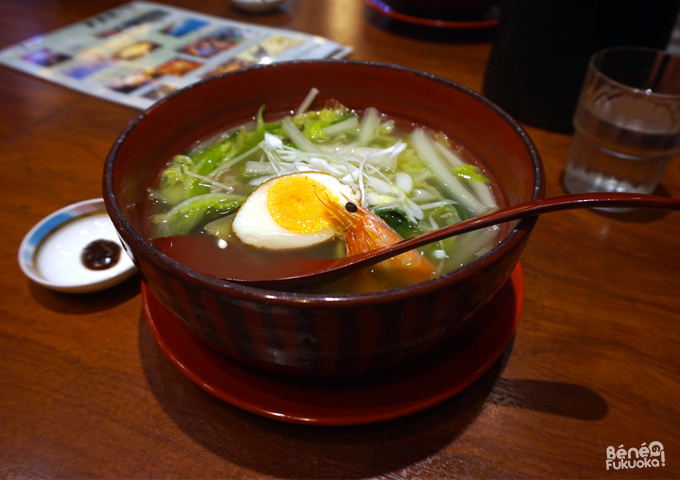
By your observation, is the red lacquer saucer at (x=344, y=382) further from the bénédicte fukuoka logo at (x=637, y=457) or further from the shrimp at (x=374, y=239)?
the bénédicte fukuoka logo at (x=637, y=457)

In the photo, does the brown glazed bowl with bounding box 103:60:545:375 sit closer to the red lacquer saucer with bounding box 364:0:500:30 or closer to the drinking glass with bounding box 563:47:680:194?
the drinking glass with bounding box 563:47:680:194

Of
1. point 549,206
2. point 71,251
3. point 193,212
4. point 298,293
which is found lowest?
point 71,251

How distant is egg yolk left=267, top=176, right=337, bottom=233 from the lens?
4.09 ft

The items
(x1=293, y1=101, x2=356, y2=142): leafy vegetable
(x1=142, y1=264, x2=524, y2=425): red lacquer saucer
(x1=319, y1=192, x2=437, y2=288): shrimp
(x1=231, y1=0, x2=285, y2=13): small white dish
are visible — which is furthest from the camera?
(x1=231, y1=0, x2=285, y2=13): small white dish

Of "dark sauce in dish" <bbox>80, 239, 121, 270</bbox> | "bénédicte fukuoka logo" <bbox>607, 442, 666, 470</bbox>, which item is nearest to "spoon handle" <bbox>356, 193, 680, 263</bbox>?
"bénédicte fukuoka logo" <bbox>607, 442, 666, 470</bbox>

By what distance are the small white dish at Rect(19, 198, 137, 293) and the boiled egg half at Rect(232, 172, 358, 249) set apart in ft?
1.25

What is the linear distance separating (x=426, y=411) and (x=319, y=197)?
609 millimetres

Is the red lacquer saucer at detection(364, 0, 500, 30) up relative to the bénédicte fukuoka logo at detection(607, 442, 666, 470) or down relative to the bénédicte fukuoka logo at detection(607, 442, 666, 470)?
up

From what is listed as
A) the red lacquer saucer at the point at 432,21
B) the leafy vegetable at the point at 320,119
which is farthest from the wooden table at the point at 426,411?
the red lacquer saucer at the point at 432,21

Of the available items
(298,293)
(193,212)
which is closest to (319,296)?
(298,293)

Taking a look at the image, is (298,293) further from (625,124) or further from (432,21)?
(432,21)

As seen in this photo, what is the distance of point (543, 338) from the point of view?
1191mm

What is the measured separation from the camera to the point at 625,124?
1702 millimetres

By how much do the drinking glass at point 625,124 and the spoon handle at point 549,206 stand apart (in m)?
0.96
